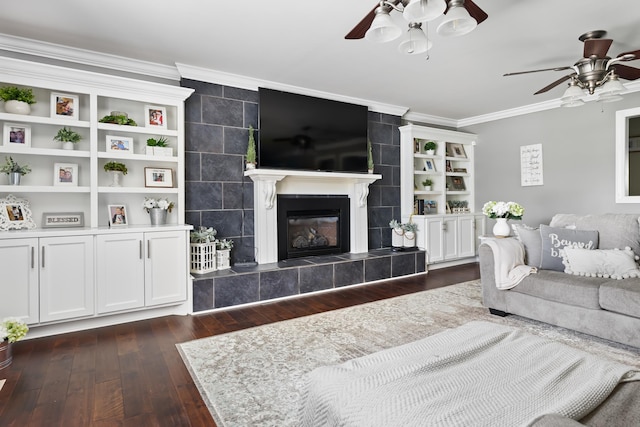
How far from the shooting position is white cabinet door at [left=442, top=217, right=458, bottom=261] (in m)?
5.50

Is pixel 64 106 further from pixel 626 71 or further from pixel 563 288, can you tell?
pixel 626 71

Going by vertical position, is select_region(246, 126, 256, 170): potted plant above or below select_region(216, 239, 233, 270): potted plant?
above

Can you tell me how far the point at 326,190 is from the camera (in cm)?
474

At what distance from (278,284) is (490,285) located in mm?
2153

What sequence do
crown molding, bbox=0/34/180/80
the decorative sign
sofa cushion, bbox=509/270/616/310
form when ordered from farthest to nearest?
the decorative sign, crown molding, bbox=0/34/180/80, sofa cushion, bbox=509/270/616/310

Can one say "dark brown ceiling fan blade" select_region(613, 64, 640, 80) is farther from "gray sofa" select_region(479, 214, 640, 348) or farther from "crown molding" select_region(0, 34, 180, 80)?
"crown molding" select_region(0, 34, 180, 80)

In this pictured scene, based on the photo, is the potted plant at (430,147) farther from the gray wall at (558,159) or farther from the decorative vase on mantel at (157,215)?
the decorative vase on mantel at (157,215)

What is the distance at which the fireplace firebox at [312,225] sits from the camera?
436 cm

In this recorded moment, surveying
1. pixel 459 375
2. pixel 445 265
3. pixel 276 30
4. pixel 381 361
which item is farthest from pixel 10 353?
pixel 445 265

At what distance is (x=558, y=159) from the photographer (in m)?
5.01

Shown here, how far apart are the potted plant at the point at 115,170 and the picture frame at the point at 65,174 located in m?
0.26

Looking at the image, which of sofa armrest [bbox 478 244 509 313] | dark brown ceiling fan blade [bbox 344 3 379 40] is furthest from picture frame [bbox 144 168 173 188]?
sofa armrest [bbox 478 244 509 313]

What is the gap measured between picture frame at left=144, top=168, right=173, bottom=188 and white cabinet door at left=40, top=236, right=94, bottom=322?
32.6 inches

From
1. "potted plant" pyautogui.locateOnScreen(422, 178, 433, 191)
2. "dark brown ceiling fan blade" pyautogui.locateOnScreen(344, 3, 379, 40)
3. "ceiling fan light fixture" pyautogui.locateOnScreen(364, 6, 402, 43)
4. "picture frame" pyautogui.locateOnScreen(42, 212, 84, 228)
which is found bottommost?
"picture frame" pyautogui.locateOnScreen(42, 212, 84, 228)
